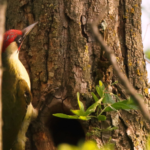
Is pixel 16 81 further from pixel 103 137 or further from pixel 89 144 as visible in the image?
pixel 89 144

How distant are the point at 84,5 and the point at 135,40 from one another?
64 cm

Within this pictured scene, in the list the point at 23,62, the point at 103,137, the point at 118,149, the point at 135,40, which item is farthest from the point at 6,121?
the point at 135,40

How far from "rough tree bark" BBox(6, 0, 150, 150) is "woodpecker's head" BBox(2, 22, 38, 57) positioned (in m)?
0.07

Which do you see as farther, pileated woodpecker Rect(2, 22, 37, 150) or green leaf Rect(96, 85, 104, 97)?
pileated woodpecker Rect(2, 22, 37, 150)

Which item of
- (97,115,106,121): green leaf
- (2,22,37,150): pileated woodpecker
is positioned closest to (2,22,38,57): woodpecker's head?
(2,22,37,150): pileated woodpecker

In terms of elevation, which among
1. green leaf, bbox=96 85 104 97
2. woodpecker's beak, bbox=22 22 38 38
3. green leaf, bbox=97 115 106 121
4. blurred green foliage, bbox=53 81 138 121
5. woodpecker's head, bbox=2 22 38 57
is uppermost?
woodpecker's beak, bbox=22 22 38 38

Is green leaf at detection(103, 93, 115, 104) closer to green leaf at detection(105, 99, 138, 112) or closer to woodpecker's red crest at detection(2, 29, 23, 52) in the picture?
green leaf at detection(105, 99, 138, 112)

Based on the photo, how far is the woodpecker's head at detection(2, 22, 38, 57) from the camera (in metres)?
2.49

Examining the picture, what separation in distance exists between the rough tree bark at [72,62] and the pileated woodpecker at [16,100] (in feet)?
0.23

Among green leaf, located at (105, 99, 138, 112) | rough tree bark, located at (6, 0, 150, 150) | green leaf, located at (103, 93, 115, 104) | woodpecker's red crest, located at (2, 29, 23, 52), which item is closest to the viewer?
green leaf, located at (105, 99, 138, 112)

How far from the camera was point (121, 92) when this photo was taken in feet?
8.12

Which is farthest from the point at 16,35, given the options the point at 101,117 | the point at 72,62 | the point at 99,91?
the point at 101,117

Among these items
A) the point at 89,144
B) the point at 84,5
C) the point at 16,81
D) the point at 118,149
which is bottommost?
the point at 118,149

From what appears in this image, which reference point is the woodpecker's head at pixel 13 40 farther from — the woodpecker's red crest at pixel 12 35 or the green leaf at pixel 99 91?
the green leaf at pixel 99 91
